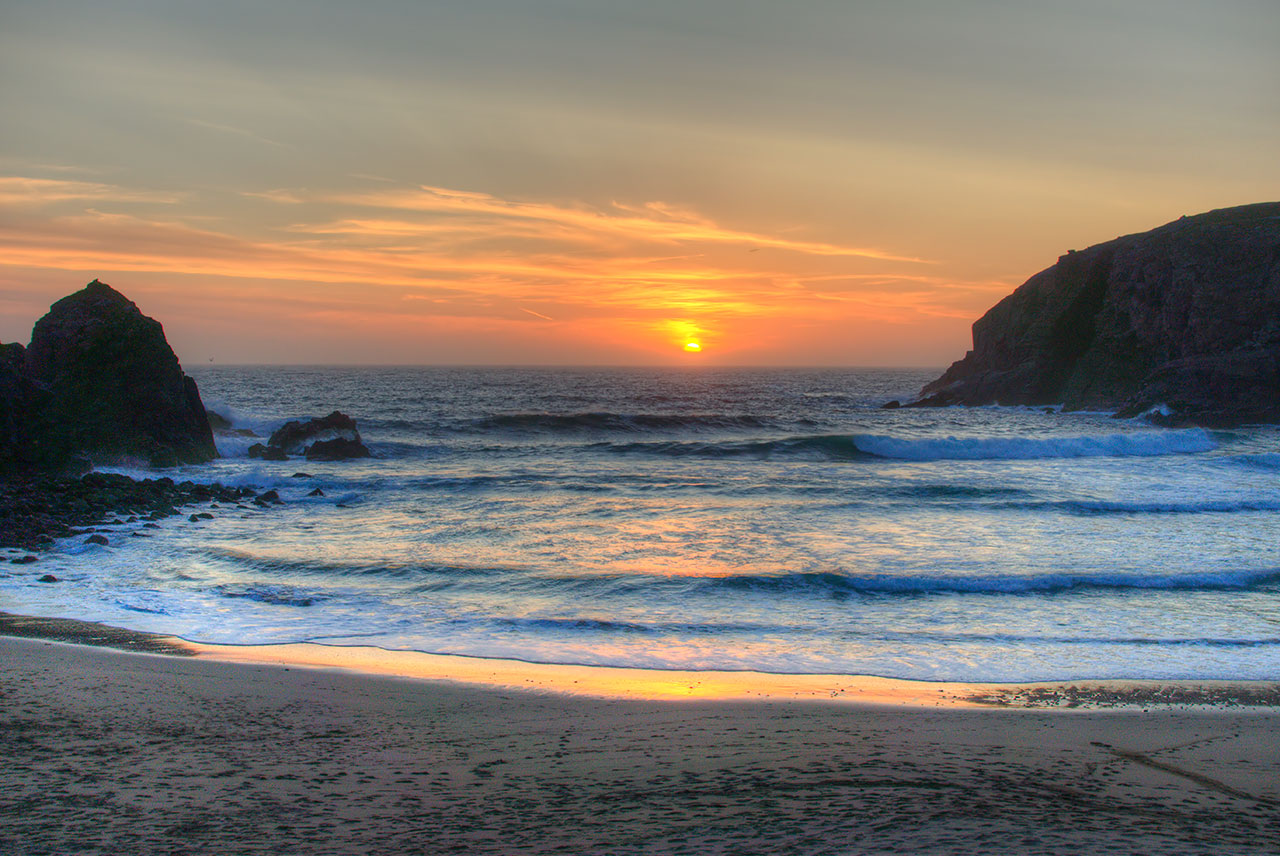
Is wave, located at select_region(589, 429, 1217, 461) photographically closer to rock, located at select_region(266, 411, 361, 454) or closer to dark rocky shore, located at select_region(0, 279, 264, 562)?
rock, located at select_region(266, 411, 361, 454)

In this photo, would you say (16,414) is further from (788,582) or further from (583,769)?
(583,769)

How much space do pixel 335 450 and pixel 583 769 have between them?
23.3 metres

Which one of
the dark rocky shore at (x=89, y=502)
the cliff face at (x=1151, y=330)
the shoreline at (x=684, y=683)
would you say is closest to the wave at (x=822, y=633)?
the shoreline at (x=684, y=683)

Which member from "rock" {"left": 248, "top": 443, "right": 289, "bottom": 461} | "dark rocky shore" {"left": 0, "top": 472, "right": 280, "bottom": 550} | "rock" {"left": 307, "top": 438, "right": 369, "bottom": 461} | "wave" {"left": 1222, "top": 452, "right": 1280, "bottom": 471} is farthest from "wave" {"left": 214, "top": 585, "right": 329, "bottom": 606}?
"wave" {"left": 1222, "top": 452, "right": 1280, "bottom": 471}

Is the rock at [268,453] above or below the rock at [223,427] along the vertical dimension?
below

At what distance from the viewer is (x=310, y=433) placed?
84.7 feet

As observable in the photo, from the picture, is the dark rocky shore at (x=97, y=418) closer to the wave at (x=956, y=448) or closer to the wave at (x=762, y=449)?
the wave at (x=762, y=449)

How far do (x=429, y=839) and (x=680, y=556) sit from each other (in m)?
8.76

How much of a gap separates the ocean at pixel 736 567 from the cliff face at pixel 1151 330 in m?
13.0

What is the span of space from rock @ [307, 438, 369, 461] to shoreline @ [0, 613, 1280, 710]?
1822 cm

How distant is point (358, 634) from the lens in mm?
7961

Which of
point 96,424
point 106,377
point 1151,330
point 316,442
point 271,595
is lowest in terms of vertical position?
point 271,595

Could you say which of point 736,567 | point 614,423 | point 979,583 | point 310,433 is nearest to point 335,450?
point 310,433

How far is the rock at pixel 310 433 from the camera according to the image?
2523 cm
